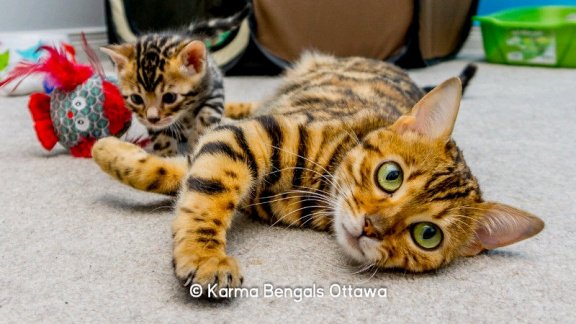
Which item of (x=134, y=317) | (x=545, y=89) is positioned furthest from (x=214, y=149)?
(x=545, y=89)

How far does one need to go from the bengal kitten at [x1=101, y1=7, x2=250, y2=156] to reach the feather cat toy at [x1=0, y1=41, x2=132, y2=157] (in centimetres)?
6

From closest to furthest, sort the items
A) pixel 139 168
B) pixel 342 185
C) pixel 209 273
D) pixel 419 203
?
pixel 209 273, pixel 419 203, pixel 342 185, pixel 139 168

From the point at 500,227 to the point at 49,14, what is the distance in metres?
3.28

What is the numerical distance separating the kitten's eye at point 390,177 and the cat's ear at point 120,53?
94cm

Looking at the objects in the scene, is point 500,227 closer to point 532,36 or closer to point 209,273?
point 209,273

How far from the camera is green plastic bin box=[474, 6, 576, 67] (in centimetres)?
334

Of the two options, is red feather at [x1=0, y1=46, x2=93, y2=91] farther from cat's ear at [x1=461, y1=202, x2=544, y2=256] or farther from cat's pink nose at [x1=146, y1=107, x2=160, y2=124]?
cat's ear at [x1=461, y1=202, x2=544, y2=256]

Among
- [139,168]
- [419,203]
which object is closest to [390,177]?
[419,203]

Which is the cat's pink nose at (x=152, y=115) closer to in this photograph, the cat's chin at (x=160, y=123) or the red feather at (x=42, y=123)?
the cat's chin at (x=160, y=123)

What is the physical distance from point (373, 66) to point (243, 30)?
121 centimetres

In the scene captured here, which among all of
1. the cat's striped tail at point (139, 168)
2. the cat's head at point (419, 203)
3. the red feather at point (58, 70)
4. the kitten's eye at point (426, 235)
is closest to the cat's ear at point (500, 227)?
the cat's head at point (419, 203)

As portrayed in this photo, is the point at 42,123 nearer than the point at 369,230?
No

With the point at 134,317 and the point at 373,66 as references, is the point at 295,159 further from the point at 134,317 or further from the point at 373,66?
the point at 373,66

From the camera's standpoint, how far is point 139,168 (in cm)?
126
